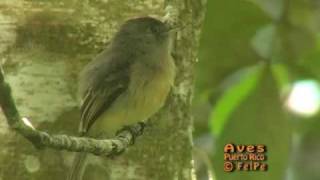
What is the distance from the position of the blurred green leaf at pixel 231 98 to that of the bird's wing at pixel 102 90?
0.40 m

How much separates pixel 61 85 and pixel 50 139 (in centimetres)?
70

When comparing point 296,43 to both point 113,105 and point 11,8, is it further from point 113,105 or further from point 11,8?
point 11,8

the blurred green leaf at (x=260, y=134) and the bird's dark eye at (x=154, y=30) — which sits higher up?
the bird's dark eye at (x=154, y=30)

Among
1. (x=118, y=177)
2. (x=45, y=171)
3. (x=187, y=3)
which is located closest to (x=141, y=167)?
(x=118, y=177)

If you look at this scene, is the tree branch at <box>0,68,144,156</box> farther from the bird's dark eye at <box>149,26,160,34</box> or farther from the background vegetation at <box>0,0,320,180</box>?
the bird's dark eye at <box>149,26,160,34</box>

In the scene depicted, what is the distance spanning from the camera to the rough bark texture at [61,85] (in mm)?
3271

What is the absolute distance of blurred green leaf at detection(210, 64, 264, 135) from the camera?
3.72 meters

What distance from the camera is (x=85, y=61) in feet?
11.0

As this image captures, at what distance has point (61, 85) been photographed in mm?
3301

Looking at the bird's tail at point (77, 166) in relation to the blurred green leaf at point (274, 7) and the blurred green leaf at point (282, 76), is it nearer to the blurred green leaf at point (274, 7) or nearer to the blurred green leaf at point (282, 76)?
the blurred green leaf at point (282, 76)

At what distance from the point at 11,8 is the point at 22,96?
0.29m

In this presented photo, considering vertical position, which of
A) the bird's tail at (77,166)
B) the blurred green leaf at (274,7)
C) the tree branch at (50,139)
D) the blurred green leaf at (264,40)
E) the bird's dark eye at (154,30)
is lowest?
the bird's tail at (77,166)

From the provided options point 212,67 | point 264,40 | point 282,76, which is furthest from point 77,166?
point 282,76

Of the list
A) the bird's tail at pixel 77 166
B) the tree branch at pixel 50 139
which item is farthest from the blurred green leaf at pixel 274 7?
the bird's tail at pixel 77 166
